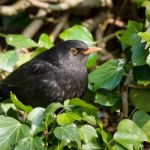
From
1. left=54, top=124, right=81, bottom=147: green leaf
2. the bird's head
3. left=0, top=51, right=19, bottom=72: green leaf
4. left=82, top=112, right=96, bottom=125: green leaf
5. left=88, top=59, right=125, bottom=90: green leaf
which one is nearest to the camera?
left=54, top=124, right=81, bottom=147: green leaf

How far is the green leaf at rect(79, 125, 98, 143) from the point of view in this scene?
12.5 ft

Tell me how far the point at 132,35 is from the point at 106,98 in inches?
20.8

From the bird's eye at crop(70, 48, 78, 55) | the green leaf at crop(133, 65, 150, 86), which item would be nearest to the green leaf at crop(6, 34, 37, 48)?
the bird's eye at crop(70, 48, 78, 55)

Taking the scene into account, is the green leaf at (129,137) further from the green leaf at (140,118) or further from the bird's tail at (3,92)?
the bird's tail at (3,92)

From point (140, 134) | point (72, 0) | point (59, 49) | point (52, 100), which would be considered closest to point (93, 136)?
point (140, 134)

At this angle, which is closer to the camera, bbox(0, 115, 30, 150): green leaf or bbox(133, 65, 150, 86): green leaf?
bbox(0, 115, 30, 150): green leaf

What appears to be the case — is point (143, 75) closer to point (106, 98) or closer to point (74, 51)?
point (106, 98)

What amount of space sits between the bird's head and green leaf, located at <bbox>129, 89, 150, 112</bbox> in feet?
1.81

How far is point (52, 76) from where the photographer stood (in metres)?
4.52

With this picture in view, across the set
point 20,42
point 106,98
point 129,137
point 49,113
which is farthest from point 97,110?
point 20,42

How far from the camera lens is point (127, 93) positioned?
4.45 meters

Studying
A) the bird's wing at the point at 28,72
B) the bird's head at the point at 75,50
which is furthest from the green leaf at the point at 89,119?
the bird's head at the point at 75,50

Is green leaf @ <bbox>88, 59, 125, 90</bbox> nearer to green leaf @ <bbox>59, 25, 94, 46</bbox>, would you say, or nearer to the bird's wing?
the bird's wing

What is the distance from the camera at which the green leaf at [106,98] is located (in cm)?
436
